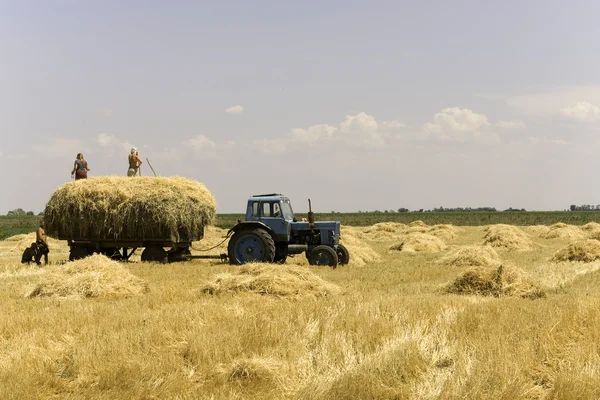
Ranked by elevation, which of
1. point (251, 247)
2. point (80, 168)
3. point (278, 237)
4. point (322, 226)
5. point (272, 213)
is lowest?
point (251, 247)

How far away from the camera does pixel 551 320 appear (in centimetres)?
809

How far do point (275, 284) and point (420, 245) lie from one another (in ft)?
48.0

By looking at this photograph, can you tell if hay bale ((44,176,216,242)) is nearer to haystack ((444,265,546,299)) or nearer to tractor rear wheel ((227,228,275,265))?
tractor rear wheel ((227,228,275,265))

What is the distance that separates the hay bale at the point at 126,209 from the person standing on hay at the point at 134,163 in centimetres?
94

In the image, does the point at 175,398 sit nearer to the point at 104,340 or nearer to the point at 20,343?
the point at 104,340

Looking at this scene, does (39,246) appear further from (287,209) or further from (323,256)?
(323,256)

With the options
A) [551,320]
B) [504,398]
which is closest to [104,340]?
[504,398]

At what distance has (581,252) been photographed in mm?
18469

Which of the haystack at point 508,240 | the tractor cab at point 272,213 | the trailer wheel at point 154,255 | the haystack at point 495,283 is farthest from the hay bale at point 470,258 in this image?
the trailer wheel at point 154,255

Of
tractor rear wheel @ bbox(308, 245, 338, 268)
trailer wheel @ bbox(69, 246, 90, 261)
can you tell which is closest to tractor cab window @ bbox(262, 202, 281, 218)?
tractor rear wheel @ bbox(308, 245, 338, 268)

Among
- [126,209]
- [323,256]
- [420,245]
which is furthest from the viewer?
[420,245]

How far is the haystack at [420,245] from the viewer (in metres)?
24.2

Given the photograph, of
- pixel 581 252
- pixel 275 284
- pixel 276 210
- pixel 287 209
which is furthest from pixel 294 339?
pixel 581 252

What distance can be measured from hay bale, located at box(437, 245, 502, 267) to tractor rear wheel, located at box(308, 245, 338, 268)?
3747 millimetres
